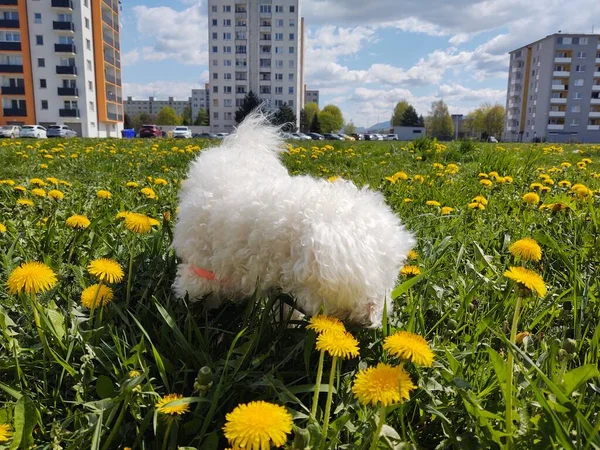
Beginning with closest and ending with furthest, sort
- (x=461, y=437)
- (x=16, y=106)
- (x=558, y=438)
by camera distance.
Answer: (x=558, y=438) < (x=461, y=437) < (x=16, y=106)

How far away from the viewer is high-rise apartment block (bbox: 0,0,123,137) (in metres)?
54.4

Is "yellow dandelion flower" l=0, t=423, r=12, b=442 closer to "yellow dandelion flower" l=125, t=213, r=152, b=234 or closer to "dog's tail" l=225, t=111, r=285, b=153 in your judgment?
"yellow dandelion flower" l=125, t=213, r=152, b=234

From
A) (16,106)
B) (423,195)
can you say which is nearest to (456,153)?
(423,195)

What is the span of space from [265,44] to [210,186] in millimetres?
96494

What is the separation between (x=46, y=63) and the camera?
55875mm

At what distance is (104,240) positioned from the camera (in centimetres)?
236

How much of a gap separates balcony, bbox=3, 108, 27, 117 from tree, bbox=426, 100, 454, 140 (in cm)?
7187

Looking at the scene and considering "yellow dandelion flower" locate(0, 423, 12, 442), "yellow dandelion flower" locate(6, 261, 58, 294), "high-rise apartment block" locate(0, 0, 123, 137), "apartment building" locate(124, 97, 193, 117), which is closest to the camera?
"yellow dandelion flower" locate(0, 423, 12, 442)

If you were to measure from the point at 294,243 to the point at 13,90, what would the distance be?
6675 cm

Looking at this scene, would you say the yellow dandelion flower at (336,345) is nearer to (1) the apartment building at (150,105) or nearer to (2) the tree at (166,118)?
(2) the tree at (166,118)

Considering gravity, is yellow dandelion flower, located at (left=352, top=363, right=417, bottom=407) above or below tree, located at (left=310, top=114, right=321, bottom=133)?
below

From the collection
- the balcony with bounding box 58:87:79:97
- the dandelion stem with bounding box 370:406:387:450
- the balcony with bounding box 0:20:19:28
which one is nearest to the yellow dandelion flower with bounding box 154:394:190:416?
the dandelion stem with bounding box 370:406:387:450

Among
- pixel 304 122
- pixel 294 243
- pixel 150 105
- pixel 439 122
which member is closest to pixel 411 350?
pixel 294 243

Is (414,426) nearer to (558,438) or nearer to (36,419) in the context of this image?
(558,438)
